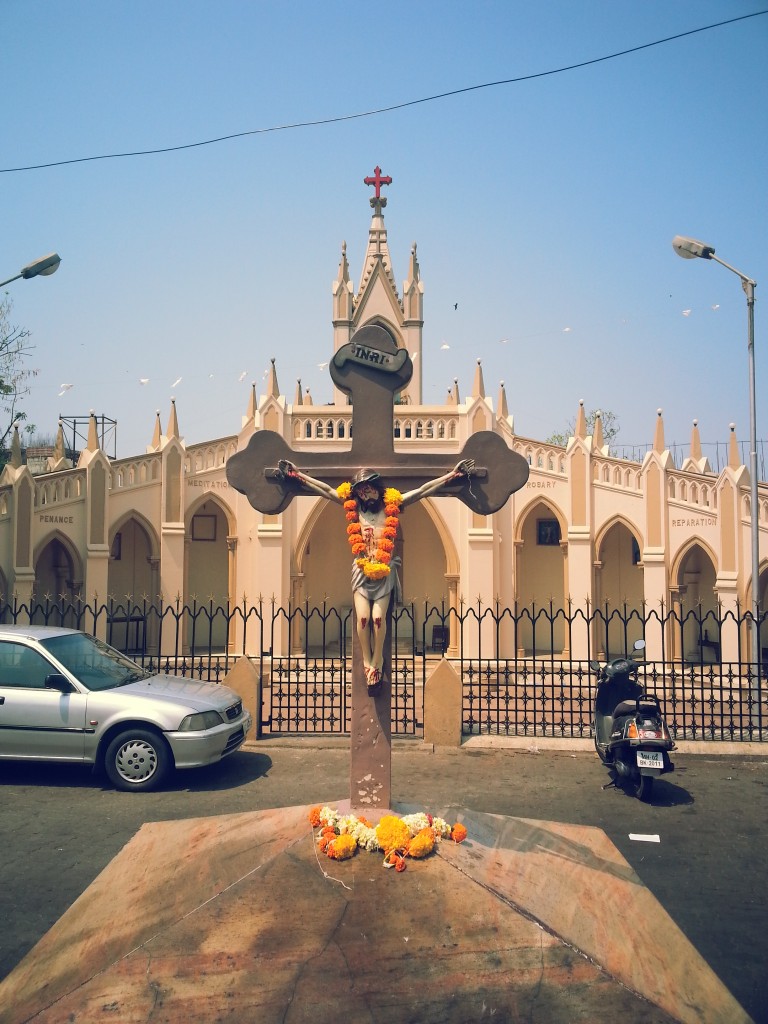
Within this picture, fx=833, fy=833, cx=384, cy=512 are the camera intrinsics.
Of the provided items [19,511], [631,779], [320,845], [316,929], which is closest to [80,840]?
[320,845]

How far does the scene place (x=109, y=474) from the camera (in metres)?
19.6

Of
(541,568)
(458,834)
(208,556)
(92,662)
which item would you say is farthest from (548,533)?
(458,834)

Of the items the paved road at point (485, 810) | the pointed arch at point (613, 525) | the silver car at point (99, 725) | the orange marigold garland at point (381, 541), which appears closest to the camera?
the orange marigold garland at point (381, 541)

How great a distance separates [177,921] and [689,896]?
3556 millimetres

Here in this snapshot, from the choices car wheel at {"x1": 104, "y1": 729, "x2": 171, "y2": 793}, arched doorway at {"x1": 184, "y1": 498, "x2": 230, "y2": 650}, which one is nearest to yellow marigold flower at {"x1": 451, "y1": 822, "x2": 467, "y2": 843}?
car wheel at {"x1": 104, "y1": 729, "x2": 171, "y2": 793}

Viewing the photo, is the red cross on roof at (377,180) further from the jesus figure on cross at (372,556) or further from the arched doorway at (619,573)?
the jesus figure on cross at (372,556)

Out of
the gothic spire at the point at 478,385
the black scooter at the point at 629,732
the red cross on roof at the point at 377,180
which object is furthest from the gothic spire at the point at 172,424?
the black scooter at the point at 629,732

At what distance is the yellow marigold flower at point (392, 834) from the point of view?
13.9 ft

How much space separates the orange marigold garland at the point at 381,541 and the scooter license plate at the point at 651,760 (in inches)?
177

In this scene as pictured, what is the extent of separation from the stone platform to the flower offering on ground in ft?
0.20

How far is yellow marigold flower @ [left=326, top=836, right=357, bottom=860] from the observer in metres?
4.20

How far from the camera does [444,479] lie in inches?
204

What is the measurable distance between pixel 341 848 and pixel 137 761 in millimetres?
4562

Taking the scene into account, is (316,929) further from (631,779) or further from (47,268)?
(47,268)
